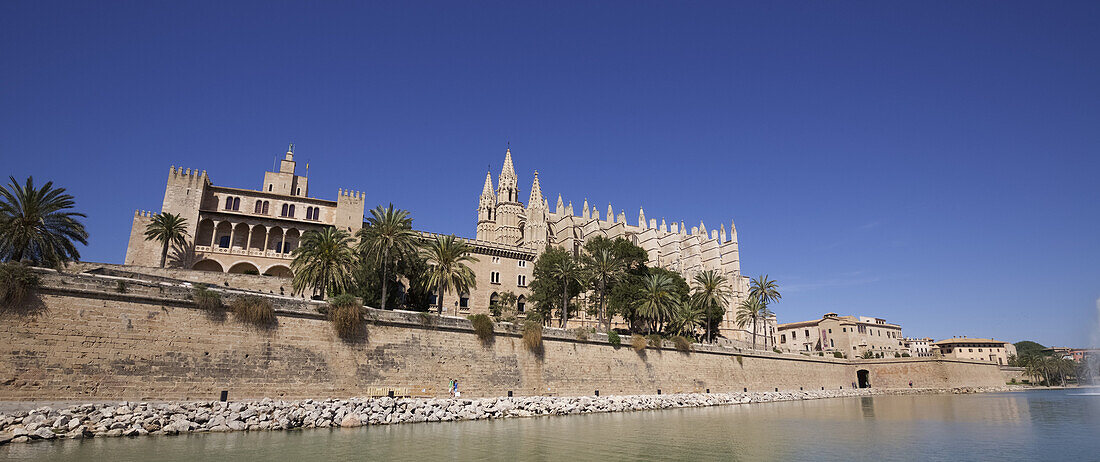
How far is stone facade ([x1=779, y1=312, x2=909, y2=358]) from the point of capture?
78.0 m

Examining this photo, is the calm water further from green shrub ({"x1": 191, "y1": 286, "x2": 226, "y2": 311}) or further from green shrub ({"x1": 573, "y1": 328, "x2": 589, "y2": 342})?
green shrub ({"x1": 573, "y1": 328, "x2": 589, "y2": 342})

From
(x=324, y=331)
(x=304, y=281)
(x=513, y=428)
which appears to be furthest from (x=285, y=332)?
(x=513, y=428)

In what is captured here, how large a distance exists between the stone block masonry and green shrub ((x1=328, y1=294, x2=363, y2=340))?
0.40 m

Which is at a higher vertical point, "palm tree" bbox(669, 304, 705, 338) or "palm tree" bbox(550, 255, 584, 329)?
"palm tree" bbox(550, 255, 584, 329)

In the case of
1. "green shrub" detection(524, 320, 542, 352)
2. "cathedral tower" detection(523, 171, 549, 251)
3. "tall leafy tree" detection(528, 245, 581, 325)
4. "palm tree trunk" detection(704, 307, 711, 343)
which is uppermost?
"cathedral tower" detection(523, 171, 549, 251)

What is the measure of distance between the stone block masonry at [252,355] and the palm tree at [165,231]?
2207 cm

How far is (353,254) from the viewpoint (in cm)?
3431

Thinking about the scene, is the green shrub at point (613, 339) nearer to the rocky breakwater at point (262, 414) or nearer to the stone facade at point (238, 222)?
the rocky breakwater at point (262, 414)

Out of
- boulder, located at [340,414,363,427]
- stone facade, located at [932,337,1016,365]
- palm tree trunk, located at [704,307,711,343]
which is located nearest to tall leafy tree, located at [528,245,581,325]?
palm tree trunk, located at [704,307,711,343]

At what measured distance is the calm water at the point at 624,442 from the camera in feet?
52.5


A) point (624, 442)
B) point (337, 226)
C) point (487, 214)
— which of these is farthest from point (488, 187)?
point (624, 442)

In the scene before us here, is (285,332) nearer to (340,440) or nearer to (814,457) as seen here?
(340,440)

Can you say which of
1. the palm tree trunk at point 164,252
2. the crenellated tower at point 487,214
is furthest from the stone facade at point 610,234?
the palm tree trunk at point 164,252

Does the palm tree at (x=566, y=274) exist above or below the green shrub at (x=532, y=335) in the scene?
above
